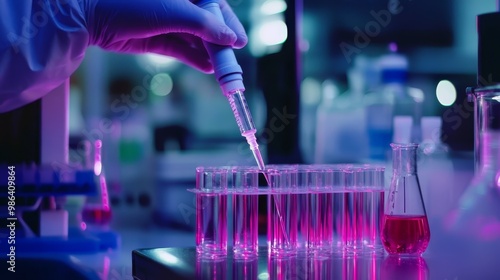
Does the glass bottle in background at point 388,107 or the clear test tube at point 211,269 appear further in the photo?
the glass bottle in background at point 388,107

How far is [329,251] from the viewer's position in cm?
110

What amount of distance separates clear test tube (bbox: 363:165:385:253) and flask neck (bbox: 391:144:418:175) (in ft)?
0.11

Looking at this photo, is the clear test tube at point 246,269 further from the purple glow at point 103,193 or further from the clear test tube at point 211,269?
the purple glow at point 103,193

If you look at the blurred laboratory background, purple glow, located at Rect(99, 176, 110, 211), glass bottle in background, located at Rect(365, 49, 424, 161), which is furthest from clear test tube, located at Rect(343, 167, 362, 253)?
purple glow, located at Rect(99, 176, 110, 211)

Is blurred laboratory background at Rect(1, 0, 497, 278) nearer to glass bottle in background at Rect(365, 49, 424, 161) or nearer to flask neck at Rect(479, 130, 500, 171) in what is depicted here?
glass bottle in background at Rect(365, 49, 424, 161)

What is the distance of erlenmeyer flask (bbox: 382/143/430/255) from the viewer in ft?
3.53

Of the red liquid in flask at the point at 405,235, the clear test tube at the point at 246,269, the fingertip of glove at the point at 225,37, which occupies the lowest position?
the clear test tube at the point at 246,269

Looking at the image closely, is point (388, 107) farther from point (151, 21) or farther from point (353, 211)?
point (151, 21)

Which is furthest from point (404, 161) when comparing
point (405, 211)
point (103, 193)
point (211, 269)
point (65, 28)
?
point (103, 193)

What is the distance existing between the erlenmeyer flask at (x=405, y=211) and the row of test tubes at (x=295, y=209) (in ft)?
0.11

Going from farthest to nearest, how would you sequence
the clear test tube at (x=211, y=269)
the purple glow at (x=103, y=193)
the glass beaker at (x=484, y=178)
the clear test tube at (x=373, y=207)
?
the purple glow at (x=103, y=193) < the clear test tube at (x=373, y=207) < the glass beaker at (x=484, y=178) < the clear test tube at (x=211, y=269)

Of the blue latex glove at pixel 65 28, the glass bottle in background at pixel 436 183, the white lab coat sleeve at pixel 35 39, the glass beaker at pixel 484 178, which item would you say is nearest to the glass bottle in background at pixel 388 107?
the glass bottle in background at pixel 436 183

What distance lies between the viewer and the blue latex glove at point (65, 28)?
114 centimetres

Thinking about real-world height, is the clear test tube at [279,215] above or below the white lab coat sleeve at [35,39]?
below
